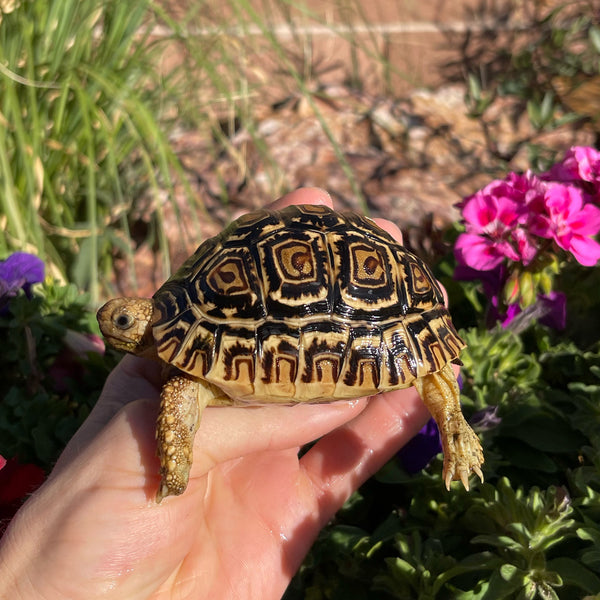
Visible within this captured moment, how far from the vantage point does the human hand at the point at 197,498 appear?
5.74 feet

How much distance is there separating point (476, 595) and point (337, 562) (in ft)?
1.75

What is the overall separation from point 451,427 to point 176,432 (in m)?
0.89

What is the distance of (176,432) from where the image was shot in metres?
1.82

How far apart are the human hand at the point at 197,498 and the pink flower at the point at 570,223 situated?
0.62 meters

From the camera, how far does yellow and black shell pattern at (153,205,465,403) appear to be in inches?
77.4

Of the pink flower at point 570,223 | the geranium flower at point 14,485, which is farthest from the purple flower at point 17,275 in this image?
the pink flower at point 570,223

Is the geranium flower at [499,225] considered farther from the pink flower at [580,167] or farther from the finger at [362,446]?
the finger at [362,446]

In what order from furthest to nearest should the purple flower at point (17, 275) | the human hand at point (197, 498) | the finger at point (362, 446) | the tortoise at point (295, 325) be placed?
the purple flower at point (17, 275), the finger at point (362, 446), the tortoise at point (295, 325), the human hand at point (197, 498)

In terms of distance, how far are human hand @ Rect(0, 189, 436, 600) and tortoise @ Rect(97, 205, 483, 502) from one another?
14 cm

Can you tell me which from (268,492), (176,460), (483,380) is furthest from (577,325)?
(176,460)

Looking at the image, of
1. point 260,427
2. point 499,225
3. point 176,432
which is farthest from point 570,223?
point 176,432

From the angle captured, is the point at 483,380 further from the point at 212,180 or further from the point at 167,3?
the point at 167,3

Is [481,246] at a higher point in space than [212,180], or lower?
higher

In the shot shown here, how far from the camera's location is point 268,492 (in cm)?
235
